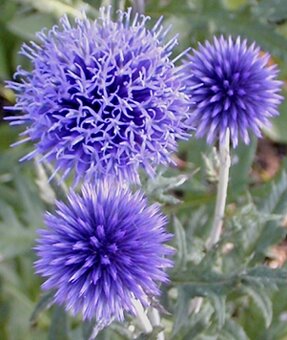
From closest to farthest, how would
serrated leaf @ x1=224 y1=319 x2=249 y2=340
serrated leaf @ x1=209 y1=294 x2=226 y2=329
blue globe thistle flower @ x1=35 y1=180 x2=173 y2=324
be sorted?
1. blue globe thistle flower @ x1=35 y1=180 x2=173 y2=324
2. serrated leaf @ x1=209 y1=294 x2=226 y2=329
3. serrated leaf @ x1=224 y1=319 x2=249 y2=340

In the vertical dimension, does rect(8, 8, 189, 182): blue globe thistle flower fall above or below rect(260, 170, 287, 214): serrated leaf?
above

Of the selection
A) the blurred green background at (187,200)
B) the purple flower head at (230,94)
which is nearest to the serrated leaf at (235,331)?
the blurred green background at (187,200)

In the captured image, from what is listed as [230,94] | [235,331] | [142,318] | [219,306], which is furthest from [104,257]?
[235,331]

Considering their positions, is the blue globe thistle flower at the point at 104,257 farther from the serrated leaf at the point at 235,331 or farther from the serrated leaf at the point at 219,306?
the serrated leaf at the point at 235,331

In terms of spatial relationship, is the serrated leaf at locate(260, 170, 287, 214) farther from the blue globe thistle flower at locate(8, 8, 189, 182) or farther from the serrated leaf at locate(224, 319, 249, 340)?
the blue globe thistle flower at locate(8, 8, 189, 182)

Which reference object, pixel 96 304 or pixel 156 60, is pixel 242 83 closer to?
pixel 156 60

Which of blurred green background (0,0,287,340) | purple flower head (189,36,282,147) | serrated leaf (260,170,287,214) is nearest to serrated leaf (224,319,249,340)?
blurred green background (0,0,287,340)

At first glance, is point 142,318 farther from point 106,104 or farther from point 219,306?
point 106,104
